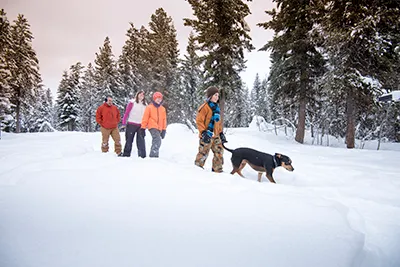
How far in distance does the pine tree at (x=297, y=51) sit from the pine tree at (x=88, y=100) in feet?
97.6

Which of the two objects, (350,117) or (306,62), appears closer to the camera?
(350,117)

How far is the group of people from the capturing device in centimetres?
447

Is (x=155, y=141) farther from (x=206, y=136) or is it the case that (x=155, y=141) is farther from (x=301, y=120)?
(x=301, y=120)

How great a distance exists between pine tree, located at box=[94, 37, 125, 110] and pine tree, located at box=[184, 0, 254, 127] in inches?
838

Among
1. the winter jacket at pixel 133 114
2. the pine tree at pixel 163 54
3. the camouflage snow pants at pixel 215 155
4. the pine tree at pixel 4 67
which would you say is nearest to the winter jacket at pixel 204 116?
the camouflage snow pants at pixel 215 155

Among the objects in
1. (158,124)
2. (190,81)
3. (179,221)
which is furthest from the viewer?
(190,81)

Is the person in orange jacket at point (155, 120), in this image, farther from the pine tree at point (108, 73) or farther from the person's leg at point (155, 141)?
the pine tree at point (108, 73)

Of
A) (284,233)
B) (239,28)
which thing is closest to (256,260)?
(284,233)

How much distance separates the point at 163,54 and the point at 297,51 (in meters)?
15.7

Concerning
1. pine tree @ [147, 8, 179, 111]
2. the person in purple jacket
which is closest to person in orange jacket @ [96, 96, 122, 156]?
the person in purple jacket

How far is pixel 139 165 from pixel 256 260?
9.38 feet

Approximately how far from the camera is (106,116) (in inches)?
258

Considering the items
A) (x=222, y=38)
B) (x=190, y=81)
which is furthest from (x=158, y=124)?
(x=190, y=81)

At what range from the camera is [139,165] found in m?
3.90
